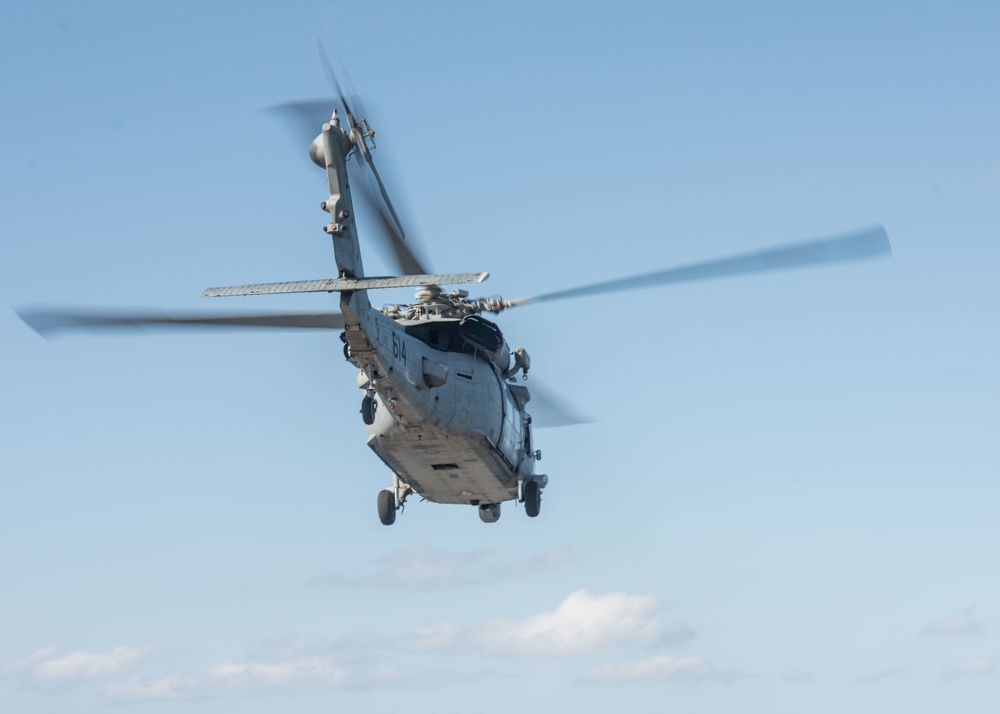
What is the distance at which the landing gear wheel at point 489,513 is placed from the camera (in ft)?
111

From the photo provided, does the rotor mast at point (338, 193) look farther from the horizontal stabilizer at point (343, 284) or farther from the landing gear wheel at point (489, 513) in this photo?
the landing gear wheel at point (489, 513)

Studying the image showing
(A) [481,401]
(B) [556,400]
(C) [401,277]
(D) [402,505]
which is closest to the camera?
(C) [401,277]

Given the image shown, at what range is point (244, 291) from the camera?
922 inches

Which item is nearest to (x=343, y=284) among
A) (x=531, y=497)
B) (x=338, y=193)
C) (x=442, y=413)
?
(x=338, y=193)

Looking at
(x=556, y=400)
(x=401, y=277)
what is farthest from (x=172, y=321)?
(x=556, y=400)

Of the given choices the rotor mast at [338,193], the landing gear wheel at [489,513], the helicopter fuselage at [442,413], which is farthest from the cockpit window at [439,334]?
the landing gear wheel at [489,513]

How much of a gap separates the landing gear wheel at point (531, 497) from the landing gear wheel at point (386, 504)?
3.34m

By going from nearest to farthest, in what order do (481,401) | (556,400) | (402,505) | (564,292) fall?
1. (564,292)
2. (481,401)
3. (402,505)
4. (556,400)

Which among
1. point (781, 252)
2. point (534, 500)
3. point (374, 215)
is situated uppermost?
point (374, 215)

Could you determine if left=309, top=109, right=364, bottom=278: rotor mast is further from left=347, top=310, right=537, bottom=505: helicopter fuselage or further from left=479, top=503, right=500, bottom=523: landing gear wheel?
left=479, top=503, right=500, bottom=523: landing gear wheel

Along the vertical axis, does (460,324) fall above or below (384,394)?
above

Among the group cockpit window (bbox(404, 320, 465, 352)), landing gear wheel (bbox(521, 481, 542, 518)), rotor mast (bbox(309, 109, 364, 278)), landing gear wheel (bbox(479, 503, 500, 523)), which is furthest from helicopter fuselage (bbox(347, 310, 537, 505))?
rotor mast (bbox(309, 109, 364, 278))

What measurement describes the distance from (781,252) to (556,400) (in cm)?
1243

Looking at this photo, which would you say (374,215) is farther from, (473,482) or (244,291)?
(473,482)
